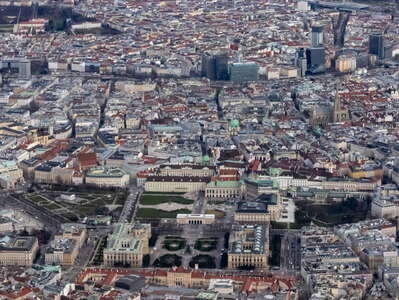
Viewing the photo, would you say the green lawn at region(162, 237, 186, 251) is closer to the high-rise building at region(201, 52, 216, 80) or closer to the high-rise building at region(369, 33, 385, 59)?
the high-rise building at region(201, 52, 216, 80)

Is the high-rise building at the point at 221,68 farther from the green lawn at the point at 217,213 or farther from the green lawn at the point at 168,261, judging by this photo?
the green lawn at the point at 168,261

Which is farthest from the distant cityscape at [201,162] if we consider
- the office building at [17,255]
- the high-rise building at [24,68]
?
the high-rise building at [24,68]

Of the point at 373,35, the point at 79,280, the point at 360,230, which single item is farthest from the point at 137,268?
the point at 373,35

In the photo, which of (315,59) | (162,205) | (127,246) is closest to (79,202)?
(162,205)

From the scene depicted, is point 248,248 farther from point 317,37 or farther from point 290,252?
point 317,37

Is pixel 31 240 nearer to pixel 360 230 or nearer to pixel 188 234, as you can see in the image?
pixel 188 234
